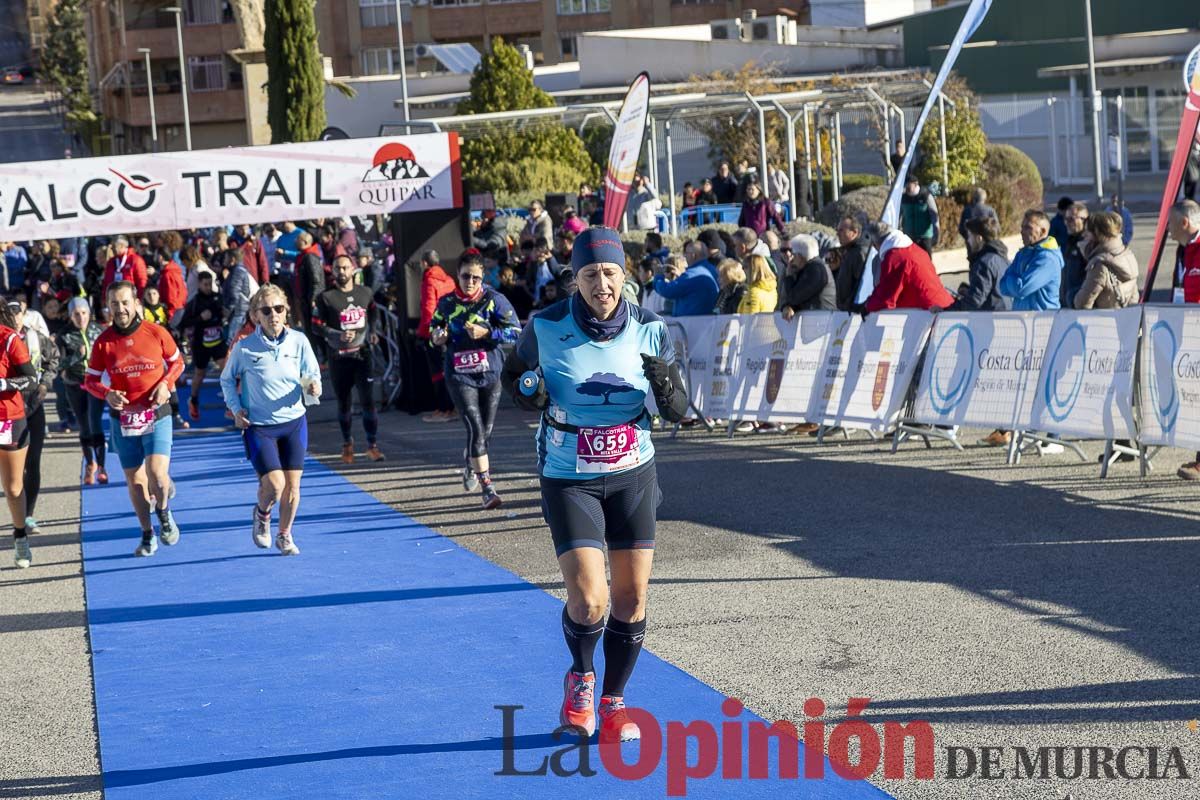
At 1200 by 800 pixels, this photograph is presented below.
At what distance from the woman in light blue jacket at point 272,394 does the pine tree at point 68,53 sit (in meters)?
97.2

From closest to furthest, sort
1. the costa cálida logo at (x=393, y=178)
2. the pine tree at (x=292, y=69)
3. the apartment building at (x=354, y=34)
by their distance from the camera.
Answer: the costa cálida logo at (x=393, y=178)
the pine tree at (x=292, y=69)
the apartment building at (x=354, y=34)

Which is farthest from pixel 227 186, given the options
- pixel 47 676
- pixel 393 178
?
pixel 47 676

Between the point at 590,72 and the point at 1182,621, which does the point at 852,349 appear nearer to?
the point at 1182,621

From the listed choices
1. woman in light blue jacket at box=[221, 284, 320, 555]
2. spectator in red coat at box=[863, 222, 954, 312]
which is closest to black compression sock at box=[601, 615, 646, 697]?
woman in light blue jacket at box=[221, 284, 320, 555]

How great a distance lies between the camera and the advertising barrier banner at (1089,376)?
11.4m

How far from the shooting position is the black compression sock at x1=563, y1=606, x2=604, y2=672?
6477 mm

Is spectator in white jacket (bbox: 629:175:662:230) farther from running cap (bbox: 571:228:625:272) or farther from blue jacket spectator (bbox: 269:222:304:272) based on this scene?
running cap (bbox: 571:228:625:272)

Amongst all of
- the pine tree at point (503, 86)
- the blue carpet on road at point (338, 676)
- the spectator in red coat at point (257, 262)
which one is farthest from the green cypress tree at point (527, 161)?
the blue carpet on road at point (338, 676)

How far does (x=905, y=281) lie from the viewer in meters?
14.0

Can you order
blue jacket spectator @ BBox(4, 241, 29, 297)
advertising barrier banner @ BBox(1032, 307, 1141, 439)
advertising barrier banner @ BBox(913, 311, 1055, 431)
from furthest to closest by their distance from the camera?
blue jacket spectator @ BBox(4, 241, 29, 297) → advertising barrier banner @ BBox(913, 311, 1055, 431) → advertising barrier banner @ BBox(1032, 307, 1141, 439)

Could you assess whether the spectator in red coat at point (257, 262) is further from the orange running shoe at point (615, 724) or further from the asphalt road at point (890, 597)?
the orange running shoe at point (615, 724)

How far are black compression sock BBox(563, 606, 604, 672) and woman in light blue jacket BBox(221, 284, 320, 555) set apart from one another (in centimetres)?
489

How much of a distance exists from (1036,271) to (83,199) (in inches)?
412

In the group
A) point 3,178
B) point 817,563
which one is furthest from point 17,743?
point 3,178
